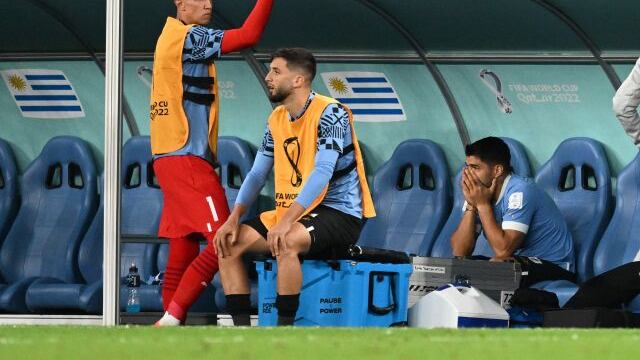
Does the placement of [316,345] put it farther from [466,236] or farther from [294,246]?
[466,236]

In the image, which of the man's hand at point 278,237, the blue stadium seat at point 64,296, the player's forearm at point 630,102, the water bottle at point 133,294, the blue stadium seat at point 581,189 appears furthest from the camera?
the blue stadium seat at point 64,296

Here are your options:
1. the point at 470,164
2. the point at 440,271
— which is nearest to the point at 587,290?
the point at 440,271

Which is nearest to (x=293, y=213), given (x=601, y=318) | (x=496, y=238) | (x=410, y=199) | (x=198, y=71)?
(x=198, y=71)

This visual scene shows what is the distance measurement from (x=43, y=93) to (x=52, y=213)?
1.00m

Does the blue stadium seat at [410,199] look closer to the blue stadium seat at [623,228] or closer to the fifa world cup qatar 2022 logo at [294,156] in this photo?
the blue stadium seat at [623,228]

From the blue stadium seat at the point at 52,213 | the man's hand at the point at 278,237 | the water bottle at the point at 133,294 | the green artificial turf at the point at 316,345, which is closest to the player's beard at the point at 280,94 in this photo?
the man's hand at the point at 278,237

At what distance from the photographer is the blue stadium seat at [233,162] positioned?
1061 cm

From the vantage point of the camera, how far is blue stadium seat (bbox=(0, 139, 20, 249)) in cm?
1138

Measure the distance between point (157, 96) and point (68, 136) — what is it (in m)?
3.80

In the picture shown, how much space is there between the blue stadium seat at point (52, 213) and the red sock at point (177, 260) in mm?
3408

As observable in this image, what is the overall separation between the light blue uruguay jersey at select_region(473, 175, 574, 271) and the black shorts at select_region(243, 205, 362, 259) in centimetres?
206

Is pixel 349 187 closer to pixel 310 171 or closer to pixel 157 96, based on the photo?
pixel 310 171

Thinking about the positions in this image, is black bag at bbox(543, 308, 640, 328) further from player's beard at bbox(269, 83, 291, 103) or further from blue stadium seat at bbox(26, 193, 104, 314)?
blue stadium seat at bbox(26, 193, 104, 314)

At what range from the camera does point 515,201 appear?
29.5ft
